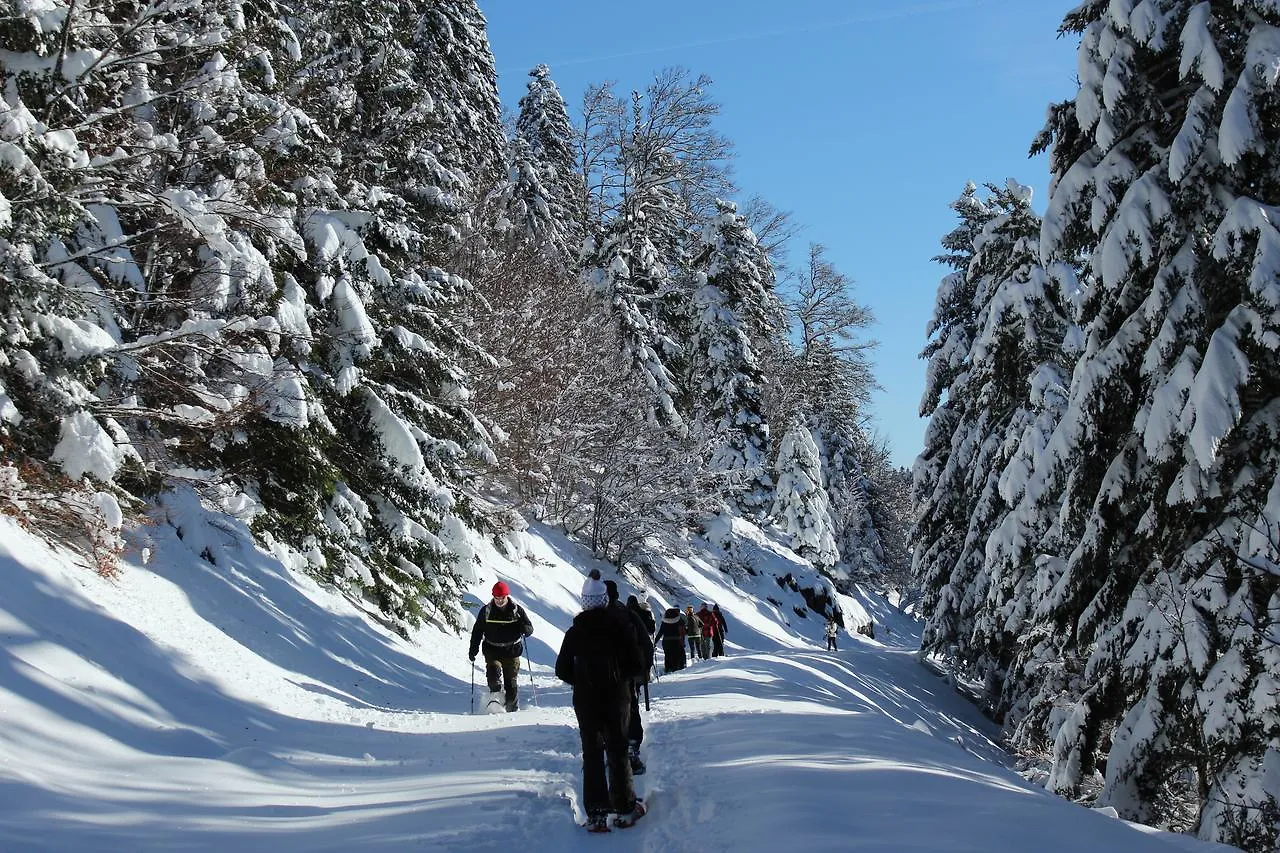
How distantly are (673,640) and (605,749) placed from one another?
11.8 metres

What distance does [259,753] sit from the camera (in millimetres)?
7723

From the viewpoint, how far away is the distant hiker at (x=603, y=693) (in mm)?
6609

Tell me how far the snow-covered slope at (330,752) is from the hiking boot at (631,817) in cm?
14

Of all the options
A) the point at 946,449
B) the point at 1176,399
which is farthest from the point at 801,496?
the point at 1176,399

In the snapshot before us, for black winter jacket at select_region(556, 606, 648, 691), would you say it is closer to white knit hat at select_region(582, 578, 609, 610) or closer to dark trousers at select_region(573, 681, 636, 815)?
white knit hat at select_region(582, 578, 609, 610)

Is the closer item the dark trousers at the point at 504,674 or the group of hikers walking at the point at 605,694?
the group of hikers walking at the point at 605,694

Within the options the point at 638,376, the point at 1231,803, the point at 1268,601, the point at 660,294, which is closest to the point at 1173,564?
the point at 1268,601

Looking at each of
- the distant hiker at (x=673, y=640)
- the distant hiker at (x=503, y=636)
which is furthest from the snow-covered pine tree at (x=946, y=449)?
the distant hiker at (x=503, y=636)

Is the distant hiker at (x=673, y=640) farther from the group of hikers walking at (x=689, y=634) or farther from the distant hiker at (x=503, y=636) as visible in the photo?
the distant hiker at (x=503, y=636)

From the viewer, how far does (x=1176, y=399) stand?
8898 millimetres

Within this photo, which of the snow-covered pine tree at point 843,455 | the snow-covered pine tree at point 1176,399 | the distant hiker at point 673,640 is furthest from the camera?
the snow-covered pine tree at point 843,455

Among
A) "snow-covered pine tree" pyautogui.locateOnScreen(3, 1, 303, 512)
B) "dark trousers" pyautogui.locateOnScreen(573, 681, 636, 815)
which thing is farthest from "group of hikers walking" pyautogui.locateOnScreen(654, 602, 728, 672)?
"dark trousers" pyautogui.locateOnScreen(573, 681, 636, 815)

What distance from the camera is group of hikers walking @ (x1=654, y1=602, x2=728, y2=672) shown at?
18484 mm

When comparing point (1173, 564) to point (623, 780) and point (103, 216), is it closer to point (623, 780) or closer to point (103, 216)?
point (623, 780)
